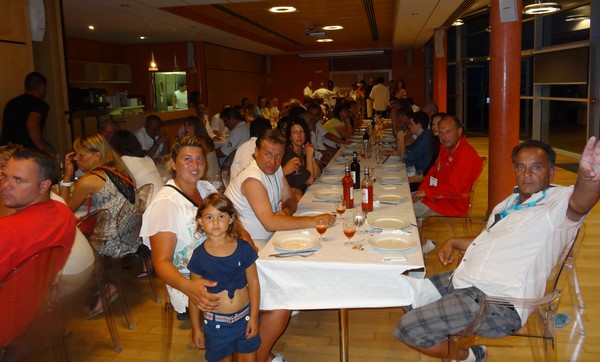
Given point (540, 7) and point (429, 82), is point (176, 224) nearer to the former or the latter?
point (540, 7)

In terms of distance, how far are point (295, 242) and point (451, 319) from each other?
2.69ft

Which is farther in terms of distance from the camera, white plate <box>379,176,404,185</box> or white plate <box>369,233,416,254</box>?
white plate <box>379,176,404,185</box>

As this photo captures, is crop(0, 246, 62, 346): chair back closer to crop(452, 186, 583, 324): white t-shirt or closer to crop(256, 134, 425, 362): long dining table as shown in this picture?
crop(256, 134, 425, 362): long dining table

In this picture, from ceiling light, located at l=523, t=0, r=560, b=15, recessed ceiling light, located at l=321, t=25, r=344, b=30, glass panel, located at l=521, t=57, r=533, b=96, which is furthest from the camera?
recessed ceiling light, located at l=321, t=25, r=344, b=30

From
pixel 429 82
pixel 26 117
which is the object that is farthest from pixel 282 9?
pixel 429 82

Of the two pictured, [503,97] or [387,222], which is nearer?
[387,222]

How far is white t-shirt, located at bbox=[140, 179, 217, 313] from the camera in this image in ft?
7.77

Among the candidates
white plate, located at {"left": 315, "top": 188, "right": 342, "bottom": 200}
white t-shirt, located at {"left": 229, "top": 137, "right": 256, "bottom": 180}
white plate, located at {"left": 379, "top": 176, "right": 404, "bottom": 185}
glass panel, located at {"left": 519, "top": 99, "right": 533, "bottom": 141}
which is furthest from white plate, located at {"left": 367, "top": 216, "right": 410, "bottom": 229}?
glass panel, located at {"left": 519, "top": 99, "right": 533, "bottom": 141}

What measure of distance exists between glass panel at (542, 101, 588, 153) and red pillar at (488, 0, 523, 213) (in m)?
6.01

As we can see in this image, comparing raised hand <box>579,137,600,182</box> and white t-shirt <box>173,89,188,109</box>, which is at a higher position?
white t-shirt <box>173,89,188,109</box>

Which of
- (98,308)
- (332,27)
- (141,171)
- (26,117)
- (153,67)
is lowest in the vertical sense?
(98,308)

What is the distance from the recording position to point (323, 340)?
3.15 meters

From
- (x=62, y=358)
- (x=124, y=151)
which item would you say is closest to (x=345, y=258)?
(x=62, y=358)

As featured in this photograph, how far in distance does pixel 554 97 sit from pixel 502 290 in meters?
9.42
